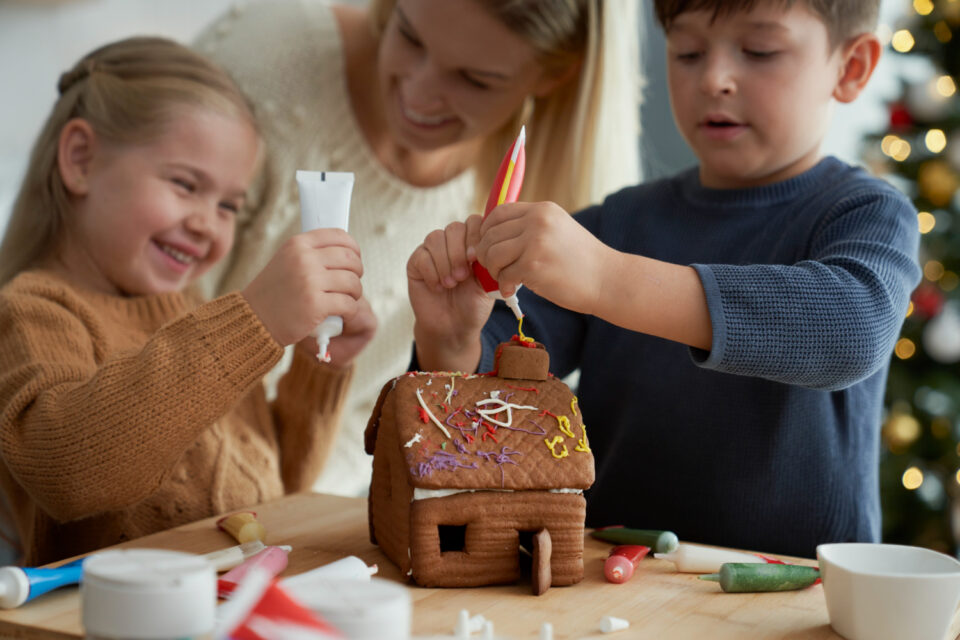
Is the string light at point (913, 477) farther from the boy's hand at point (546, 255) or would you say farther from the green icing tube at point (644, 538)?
the boy's hand at point (546, 255)

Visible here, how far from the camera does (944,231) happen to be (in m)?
2.21

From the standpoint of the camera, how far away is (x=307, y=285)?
0.92m

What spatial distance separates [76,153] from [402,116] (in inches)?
20.0

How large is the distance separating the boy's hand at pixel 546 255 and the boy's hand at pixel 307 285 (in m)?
0.16

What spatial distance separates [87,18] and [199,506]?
3.03 meters

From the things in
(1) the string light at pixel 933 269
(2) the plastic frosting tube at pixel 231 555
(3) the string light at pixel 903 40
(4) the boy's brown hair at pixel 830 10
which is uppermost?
(3) the string light at pixel 903 40

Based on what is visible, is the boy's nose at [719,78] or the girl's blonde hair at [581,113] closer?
the boy's nose at [719,78]

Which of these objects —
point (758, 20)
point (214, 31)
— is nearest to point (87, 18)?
point (214, 31)

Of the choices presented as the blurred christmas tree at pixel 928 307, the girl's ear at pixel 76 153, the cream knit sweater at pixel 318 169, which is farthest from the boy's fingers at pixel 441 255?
the blurred christmas tree at pixel 928 307

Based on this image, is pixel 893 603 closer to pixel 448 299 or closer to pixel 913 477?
pixel 448 299

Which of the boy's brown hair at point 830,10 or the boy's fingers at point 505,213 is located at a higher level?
the boy's brown hair at point 830,10

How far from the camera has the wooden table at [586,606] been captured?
0.72 metres

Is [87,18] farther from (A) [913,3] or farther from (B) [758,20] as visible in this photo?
(B) [758,20]

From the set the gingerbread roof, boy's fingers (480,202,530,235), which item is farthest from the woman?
the gingerbread roof
